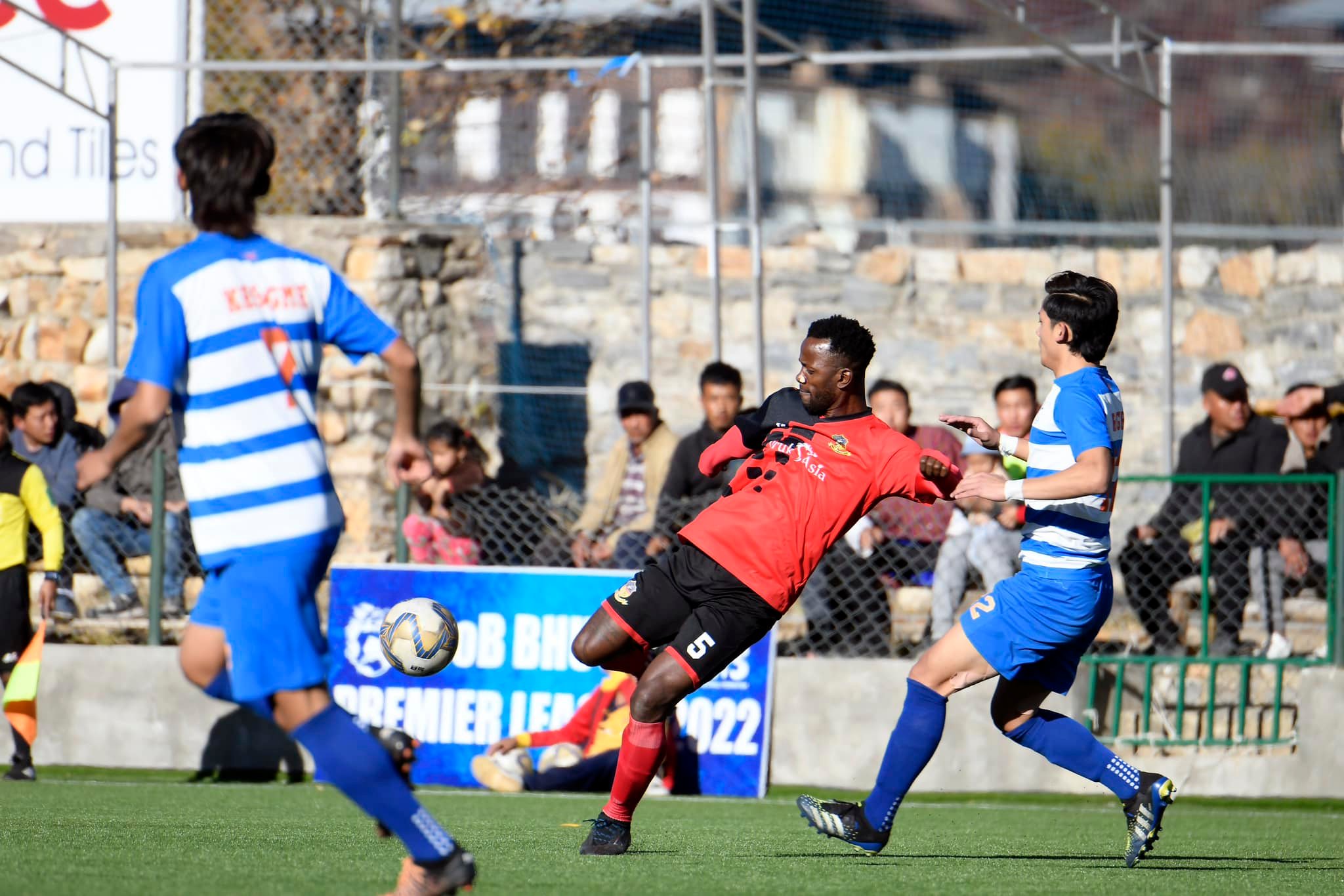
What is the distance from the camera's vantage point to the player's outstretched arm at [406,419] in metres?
4.48

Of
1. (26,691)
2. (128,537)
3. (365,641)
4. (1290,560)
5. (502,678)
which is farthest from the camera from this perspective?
(128,537)

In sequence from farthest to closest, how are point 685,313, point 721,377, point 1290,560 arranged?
point 685,313 < point 721,377 < point 1290,560

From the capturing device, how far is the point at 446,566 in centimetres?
989

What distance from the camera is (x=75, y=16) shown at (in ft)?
41.4

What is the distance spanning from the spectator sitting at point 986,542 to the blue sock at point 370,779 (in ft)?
19.0

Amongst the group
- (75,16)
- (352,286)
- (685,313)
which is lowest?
(685,313)

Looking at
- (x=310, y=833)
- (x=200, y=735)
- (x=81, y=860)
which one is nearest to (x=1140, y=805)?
(x=310, y=833)

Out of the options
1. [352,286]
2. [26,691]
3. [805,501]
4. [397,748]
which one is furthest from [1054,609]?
[352,286]

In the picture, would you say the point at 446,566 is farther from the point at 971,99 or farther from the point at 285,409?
the point at 971,99

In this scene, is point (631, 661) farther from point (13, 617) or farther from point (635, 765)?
point (13, 617)

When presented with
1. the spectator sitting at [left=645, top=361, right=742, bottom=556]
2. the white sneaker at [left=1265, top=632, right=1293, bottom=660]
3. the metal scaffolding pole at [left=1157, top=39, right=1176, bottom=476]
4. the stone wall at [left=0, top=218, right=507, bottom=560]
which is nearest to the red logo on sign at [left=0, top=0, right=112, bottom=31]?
the stone wall at [left=0, top=218, right=507, bottom=560]

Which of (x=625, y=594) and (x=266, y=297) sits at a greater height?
(x=266, y=297)

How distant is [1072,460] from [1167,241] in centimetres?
636

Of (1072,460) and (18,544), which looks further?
(18,544)
